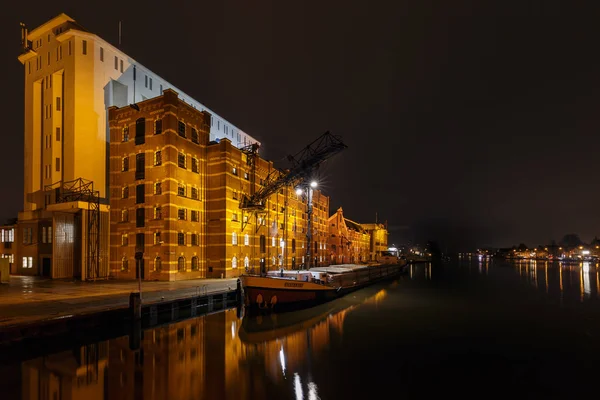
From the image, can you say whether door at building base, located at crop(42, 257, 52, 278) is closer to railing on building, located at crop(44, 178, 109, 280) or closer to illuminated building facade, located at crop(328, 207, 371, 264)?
railing on building, located at crop(44, 178, 109, 280)

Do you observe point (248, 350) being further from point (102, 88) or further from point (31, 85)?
point (31, 85)

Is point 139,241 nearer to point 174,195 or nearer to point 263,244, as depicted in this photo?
point 174,195

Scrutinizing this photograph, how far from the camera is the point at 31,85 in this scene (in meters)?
46.4

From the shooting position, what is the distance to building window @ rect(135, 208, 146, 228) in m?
39.8

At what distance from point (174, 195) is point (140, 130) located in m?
8.87

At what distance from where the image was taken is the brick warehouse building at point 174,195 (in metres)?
38.6

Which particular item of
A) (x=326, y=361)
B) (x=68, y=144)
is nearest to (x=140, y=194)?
(x=68, y=144)

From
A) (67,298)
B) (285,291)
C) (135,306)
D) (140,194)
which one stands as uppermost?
(140,194)

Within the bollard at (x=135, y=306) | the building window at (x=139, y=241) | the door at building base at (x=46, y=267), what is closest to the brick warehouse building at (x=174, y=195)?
the building window at (x=139, y=241)

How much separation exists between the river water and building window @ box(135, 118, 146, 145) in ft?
73.1

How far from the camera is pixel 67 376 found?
48.1ft

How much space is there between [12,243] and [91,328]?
38246 mm

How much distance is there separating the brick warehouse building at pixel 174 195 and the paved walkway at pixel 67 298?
5151 millimetres

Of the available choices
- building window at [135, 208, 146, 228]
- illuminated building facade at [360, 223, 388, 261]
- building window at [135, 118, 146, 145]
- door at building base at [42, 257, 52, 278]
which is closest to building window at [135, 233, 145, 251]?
building window at [135, 208, 146, 228]
